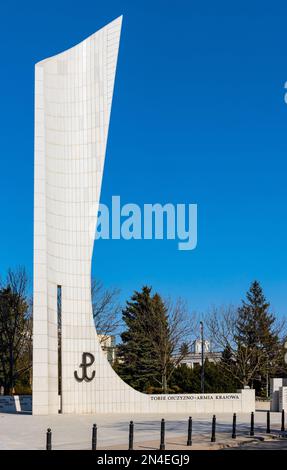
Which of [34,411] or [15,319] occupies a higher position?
[15,319]

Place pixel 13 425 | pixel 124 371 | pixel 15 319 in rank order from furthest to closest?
pixel 124 371, pixel 15 319, pixel 13 425

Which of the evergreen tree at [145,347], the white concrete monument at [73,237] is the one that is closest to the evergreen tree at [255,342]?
the evergreen tree at [145,347]

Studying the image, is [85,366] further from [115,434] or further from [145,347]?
[145,347]

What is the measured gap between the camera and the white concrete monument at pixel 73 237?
32.1m

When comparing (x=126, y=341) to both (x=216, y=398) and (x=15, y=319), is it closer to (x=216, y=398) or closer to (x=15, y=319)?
(x=15, y=319)

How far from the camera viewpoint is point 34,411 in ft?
102

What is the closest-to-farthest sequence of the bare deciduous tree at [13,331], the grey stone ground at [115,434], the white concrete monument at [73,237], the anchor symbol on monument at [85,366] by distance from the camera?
the grey stone ground at [115,434]
the white concrete monument at [73,237]
the anchor symbol on monument at [85,366]
the bare deciduous tree at [13,331]

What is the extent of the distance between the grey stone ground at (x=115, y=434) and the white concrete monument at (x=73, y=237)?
4029mm

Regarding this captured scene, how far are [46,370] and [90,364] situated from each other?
2.23 meters

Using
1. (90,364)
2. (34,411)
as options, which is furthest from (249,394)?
(34,411)

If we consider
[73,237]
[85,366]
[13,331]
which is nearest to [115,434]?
[85,366]

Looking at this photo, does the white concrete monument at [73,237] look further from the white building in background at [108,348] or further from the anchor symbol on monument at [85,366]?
the white building in background at [108,348]

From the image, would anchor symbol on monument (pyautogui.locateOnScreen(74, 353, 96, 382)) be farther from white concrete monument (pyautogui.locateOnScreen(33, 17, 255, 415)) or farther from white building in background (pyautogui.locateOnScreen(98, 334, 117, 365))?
white building in background (pyautogui.locateOnScreen(98, 334, 117, 365))
